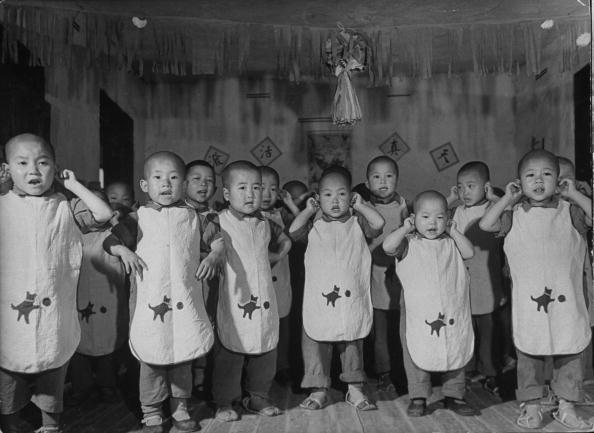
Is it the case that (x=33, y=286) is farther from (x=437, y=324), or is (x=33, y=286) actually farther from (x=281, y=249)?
(x=437, y=324)

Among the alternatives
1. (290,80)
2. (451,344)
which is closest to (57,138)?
(290,80)

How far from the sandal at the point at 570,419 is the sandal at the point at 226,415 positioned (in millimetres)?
1691

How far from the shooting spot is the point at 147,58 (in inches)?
133

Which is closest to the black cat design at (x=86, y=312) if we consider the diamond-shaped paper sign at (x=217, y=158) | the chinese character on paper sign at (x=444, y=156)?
the diamond-shaped paper sign at (x=217, y=158)

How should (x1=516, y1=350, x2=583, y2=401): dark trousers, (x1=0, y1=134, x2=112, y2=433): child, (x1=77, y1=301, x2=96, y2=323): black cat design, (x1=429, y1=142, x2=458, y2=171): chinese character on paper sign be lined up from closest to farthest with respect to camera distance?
(x1=0, y1=134, x2=112, y2=433): child, (x1=516, y1=350, x2=583, y2=401): dark trousers, (x1=77, y1=301, x2=96, y2=323): black cat design, (x1=429, y1=142, x2=458, y2=171): chinese character on paper sign

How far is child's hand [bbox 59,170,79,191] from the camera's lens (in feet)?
9.76

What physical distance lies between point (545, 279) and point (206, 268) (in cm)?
179

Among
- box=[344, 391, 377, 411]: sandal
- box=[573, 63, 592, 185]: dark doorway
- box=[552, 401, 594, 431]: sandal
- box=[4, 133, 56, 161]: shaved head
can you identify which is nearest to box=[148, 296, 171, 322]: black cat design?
box=[4, 133, 56, 161]: shaved head

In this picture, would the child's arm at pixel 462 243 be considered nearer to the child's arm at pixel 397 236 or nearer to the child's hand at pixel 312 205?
the child's arm at pixel 397 236

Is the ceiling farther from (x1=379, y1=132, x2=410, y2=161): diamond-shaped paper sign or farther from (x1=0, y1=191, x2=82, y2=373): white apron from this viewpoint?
(x1=0, y1=191, x2=82, y2=373): white apron

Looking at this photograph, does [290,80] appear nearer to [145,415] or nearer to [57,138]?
[57,138]

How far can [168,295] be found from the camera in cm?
295

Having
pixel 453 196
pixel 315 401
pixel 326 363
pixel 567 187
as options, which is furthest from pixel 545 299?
pixel 315 401

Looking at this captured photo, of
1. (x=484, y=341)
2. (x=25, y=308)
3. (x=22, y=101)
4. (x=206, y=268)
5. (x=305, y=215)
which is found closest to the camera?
(x=25, y=308)
